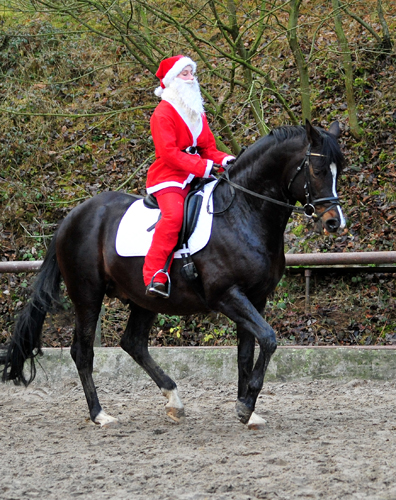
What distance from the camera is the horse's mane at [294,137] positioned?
438cm

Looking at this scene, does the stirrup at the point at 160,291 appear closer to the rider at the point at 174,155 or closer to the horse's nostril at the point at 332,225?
the rider at the point at 174,155

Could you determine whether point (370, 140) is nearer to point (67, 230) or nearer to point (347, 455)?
point (67, 230)

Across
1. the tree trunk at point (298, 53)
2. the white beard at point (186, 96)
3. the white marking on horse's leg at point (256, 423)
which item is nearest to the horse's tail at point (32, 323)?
the white beard at point (186, 96)

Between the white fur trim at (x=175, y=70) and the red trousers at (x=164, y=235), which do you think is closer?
the red trousers at (x=164, y=235)

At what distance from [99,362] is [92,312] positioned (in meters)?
1.29

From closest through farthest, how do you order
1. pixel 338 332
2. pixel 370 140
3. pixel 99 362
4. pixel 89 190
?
1. pixel 99 362
2. pixel 338 332
3. pixel 370 140
4. pixel 89 190

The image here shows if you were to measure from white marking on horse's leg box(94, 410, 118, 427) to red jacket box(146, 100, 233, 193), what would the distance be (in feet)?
6.41

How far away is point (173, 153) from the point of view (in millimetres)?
4809

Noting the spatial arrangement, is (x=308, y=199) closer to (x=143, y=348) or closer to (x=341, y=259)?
(x=341, y=259)

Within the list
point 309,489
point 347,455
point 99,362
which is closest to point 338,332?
point 99,362

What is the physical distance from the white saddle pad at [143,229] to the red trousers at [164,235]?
5.7 inches

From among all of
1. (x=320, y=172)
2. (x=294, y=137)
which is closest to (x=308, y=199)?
(x=320, y=172)

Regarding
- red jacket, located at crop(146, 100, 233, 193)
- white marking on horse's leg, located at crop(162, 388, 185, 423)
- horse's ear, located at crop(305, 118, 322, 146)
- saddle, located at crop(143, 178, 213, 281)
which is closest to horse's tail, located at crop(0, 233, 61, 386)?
white marking on horse's leg, located at crop(162, 388, 185, 423)

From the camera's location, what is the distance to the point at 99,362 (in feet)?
21.9
